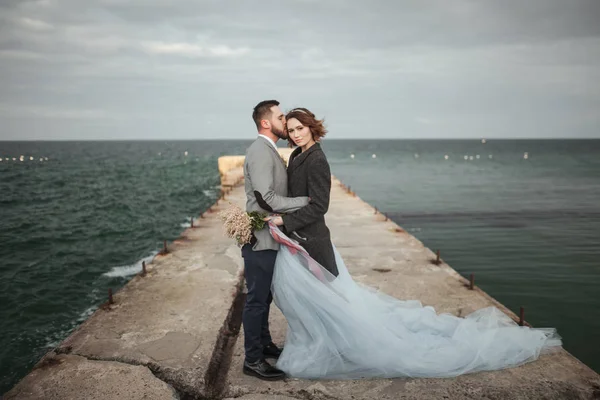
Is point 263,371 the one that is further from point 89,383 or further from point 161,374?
point 89,383

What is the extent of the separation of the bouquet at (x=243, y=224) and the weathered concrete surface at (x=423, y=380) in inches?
50.1

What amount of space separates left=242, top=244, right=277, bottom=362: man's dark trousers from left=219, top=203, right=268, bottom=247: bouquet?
16 cm

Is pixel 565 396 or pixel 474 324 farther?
pixel 474 324

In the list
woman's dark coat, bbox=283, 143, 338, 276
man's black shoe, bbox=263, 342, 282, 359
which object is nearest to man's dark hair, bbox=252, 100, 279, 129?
woman's dark coat, bbox=283, 143, 338, 276

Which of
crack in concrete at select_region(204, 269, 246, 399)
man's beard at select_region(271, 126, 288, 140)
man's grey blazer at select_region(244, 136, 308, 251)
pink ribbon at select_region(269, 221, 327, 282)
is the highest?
man's beard at select_region(271, 126, 288, 140)

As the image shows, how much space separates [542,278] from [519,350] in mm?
7327

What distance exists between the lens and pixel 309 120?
12.0 ft

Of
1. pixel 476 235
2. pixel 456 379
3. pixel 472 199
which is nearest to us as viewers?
pixel 456 379

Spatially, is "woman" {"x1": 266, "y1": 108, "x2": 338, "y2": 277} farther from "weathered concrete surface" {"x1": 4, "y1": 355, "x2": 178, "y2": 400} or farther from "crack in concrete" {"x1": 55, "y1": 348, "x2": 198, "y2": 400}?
"weathered concrete surface" {"x1": 4, "y1": 355, "x2": 178, "y2": 400}

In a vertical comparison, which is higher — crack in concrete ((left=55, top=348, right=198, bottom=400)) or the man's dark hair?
the man's dark hair

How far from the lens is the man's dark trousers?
3746mm

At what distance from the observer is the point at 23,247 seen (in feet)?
50.6

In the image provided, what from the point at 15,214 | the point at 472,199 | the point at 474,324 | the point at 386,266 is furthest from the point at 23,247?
the point at 472,199

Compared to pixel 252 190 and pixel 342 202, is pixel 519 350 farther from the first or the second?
pixel 342 202
